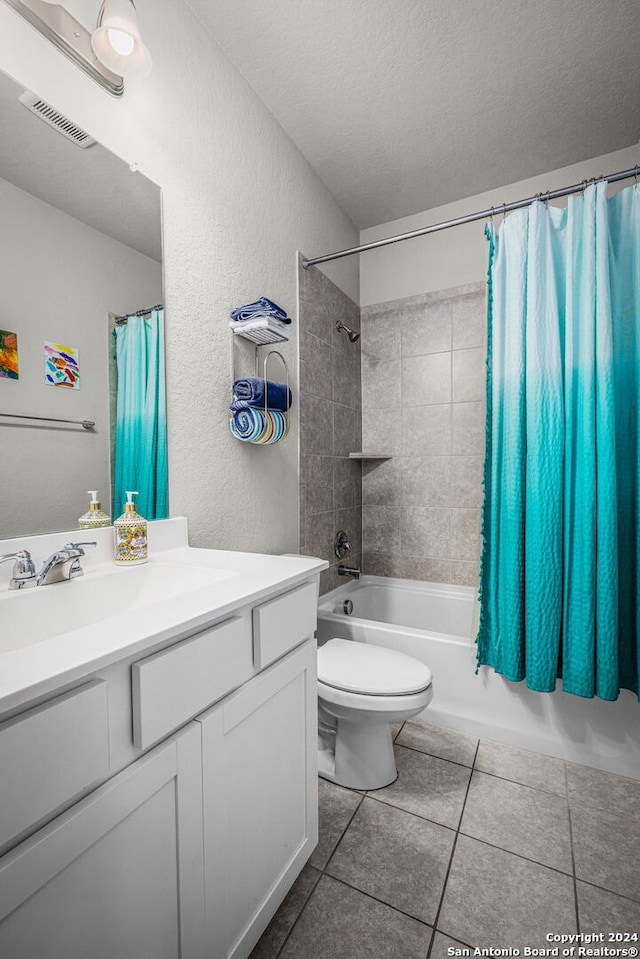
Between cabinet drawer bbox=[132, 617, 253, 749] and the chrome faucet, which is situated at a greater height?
the chrome faucet

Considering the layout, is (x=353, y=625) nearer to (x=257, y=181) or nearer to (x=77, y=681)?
(x=77, y=681)

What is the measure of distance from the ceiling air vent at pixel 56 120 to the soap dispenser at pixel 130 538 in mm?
919

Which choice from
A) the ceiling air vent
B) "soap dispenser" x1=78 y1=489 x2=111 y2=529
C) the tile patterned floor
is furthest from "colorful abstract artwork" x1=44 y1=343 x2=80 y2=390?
the tile patterned floor

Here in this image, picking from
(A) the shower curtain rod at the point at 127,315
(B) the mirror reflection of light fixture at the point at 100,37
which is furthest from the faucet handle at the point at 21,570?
(B) the mirror reflection of light fixture at the point at 100,37

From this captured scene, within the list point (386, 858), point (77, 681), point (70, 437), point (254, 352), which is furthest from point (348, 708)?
point (254, 352)

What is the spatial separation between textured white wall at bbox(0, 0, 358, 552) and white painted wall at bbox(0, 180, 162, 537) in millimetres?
241

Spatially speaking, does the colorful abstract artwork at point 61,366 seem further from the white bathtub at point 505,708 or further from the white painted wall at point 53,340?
the white bathtub at point 505,708

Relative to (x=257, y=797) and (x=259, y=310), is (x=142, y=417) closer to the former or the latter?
(x=259, y=310)

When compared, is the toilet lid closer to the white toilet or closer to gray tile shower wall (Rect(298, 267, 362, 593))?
the white toilet

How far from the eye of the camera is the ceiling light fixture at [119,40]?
3.38 ft

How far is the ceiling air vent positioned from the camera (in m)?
0.99

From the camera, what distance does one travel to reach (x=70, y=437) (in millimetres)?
1071

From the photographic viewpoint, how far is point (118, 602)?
102 cm

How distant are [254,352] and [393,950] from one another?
5.82 feet
